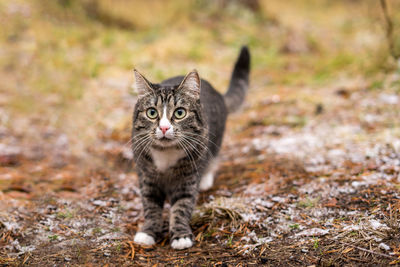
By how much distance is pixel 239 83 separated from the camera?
432cm

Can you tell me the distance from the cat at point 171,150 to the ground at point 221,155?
0.18m

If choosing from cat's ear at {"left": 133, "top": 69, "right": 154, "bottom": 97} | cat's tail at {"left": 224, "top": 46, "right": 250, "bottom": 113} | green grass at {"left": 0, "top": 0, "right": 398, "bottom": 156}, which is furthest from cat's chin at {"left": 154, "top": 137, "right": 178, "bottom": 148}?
green grass at {"left": 0, "top": 0, "right": 398, "bottom": 156}

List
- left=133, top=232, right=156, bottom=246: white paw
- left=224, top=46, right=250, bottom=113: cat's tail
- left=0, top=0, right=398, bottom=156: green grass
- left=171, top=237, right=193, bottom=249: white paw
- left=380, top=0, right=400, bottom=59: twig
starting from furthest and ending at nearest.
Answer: left=380, top=0, right=400, bottom=59: twig, left=0, top=0, right=398, bottom=156: green grass, left=224, top=46, right=250, bottom=113: cat's tail, left=133, top=232, right=156, bottom=246: white paw, left=171, top=237, right=193, bottom=249: white paw

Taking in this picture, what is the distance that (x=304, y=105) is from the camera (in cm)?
522

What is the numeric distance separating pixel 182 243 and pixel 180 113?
1.03 meters

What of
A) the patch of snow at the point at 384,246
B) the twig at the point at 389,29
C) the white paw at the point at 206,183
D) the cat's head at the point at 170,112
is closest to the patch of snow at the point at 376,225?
the patch of snow at the point at 384,246

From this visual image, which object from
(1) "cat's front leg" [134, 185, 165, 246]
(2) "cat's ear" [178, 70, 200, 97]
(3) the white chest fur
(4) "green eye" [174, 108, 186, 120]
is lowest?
(1) "cat's front leg" [134, 185, 165, 246]

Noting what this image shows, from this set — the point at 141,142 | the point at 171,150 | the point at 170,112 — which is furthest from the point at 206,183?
the point at 170,112

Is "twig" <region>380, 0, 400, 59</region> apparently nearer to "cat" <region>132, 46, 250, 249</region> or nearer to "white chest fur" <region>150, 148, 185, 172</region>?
"cat" <region>132, 46, 250, 249</region>

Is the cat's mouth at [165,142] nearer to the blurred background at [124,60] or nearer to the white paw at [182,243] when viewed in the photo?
the white paw at [182,243]

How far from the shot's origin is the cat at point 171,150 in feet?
8.52

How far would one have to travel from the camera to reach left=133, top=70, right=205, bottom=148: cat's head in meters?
2.58

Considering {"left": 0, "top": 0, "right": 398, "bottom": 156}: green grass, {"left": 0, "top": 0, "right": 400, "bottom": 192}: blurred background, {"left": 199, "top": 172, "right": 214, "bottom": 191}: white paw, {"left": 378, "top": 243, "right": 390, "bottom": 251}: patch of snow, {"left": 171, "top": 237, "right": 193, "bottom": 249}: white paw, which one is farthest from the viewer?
{"left": 0, "top": 0, "right": 398, "bottom": 156}: green grass

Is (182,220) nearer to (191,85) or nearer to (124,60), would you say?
(191,85)
